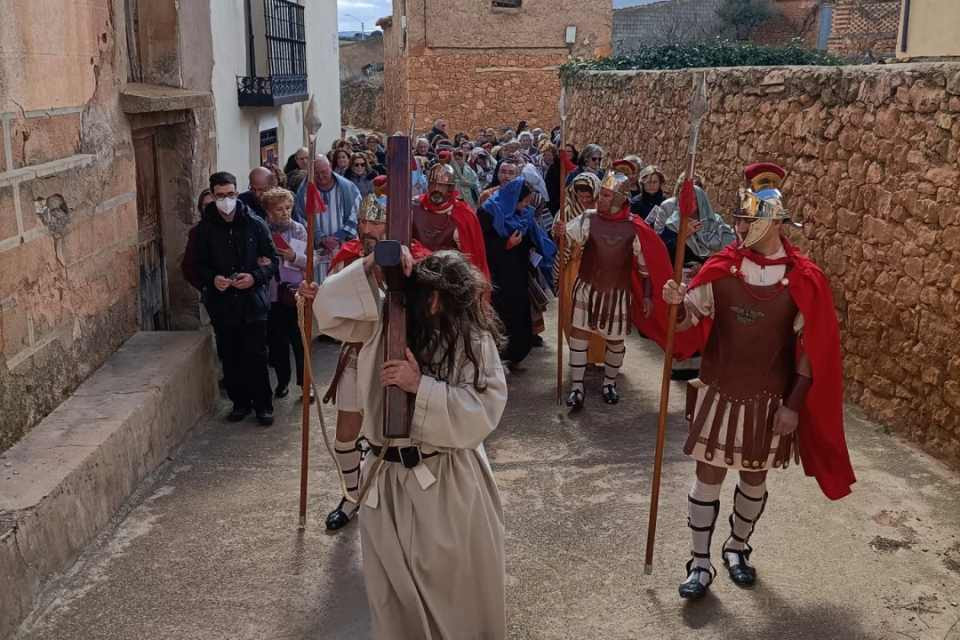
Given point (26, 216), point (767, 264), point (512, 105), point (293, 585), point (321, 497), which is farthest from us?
point (512, 105)

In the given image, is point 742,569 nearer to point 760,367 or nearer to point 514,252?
point 760,367

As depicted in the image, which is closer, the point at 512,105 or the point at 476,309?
the point at 476,309

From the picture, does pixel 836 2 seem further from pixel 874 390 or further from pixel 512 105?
pixel 874 390

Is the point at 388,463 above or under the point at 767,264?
under

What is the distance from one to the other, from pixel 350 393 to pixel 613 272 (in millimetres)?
2739

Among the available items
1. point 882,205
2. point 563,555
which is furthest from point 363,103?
point 563,555

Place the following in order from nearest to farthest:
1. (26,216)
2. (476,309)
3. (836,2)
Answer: (476,309), (26,216), (836,2)

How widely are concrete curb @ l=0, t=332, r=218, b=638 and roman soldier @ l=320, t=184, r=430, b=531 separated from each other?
1.12 m

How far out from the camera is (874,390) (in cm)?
675

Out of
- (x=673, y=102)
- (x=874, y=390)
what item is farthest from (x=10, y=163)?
(x=673, y=102)

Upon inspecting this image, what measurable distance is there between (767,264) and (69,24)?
13.0 feet

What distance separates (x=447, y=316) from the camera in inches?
131

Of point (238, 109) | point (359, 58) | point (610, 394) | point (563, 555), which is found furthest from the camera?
point (359, 58)

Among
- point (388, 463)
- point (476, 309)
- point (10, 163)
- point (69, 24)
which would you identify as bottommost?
point (388, 463)
